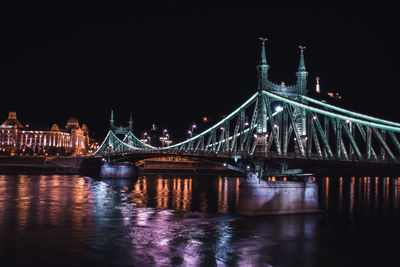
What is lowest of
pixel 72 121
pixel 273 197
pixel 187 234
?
pixel 187 234

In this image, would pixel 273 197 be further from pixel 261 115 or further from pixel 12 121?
pixel 12 121

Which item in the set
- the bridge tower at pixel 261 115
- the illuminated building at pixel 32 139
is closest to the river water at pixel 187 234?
the bridge tower at pixel 261 115

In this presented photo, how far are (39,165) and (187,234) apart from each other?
A: 7400 centimetres

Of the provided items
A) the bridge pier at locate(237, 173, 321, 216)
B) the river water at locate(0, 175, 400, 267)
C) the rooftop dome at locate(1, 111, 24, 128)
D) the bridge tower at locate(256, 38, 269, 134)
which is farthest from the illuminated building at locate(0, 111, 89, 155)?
the bridge pier at locate(237, 173, 321, 216)

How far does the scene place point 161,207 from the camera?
3950cm

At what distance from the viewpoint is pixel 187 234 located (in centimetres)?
2720

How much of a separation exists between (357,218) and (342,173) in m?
54.1

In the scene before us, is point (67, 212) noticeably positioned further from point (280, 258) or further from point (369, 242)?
point (369, 242)

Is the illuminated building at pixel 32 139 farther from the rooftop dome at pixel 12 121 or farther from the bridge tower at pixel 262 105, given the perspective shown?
the bridge tower at pixel 262 105

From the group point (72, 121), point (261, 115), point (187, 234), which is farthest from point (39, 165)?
point (72, 121)

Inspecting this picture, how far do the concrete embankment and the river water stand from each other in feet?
161

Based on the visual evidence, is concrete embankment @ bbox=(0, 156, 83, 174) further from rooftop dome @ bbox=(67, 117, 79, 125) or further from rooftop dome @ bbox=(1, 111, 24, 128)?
rooftop dome @ bbox=(67, 117, 79, 125)

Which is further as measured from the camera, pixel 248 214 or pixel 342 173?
pixel 342 173

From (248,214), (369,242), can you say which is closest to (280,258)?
(369,242)
